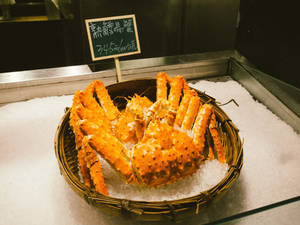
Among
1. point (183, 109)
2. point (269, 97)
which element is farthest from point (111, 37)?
point (269, 97)

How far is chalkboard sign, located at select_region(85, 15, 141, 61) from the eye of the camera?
1.34m

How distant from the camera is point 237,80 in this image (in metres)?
1.91

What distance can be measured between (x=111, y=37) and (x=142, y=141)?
0.73m

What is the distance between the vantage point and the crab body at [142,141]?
93 cm

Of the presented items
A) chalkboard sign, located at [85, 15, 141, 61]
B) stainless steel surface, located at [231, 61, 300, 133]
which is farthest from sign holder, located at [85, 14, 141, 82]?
stainless steel surface, located at [231, 61, 300, 133]

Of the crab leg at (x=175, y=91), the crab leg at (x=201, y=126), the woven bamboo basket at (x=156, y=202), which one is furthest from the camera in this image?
the crab leg at (x=175, y=91)

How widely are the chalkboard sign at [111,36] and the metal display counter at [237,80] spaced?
0.25 m

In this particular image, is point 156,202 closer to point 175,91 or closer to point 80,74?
point 175,91

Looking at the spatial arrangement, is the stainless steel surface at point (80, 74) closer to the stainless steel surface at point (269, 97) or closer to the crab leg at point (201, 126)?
the stainless steel surface at point (269, 97)

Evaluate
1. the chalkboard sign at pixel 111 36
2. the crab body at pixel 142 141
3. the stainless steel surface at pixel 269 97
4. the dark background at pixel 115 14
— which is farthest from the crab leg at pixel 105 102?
the dark background at pixel 115 14

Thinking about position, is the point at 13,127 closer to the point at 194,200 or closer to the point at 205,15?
the point at 194,200

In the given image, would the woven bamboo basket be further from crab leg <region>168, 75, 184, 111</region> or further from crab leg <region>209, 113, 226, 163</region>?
crab leg <region>168, 75, 184, 111</region>

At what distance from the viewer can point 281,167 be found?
1207mm

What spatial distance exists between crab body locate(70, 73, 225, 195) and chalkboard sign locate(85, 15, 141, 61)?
12.1 inches
